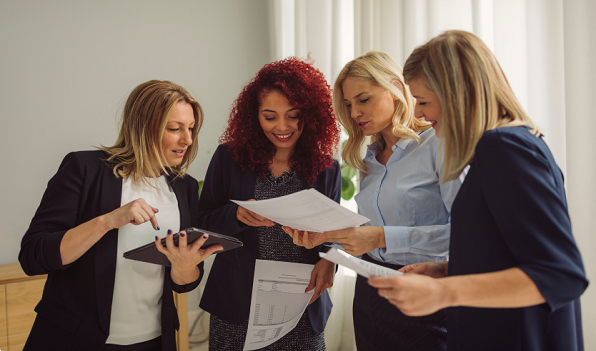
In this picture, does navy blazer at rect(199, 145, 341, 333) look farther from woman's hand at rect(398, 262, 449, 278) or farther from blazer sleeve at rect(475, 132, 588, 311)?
blazer sleeve at rect(475, 132, 588, 311)

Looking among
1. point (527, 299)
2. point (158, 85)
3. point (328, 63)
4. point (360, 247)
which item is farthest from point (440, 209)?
point (328, 63)

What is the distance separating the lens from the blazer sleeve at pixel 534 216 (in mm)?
646

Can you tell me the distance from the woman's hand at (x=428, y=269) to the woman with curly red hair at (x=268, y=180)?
50 centimetres

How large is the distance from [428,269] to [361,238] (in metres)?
0.21

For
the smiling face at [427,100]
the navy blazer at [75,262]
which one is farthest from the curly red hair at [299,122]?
the smiling face at [427,100]

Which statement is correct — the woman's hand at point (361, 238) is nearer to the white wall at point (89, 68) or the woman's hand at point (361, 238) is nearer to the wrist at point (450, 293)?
the wrist at point (450, 293)

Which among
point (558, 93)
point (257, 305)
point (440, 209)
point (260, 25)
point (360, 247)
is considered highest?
point (260, 25)

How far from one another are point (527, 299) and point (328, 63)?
2.56m

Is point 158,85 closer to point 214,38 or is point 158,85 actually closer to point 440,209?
point 440,209

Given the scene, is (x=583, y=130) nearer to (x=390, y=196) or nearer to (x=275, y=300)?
(x=390, y=196)

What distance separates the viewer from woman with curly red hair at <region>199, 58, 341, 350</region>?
1512 mm

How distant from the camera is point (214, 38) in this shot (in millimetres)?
3549

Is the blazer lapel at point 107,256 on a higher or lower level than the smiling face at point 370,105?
lower

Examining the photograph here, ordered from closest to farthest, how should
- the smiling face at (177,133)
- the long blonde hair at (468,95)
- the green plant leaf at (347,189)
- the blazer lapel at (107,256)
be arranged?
the long blonde hair at (468,95) < the blazer lapel at (107,256) < the smiling face at (177,133) < the green plant leaf at (347,189)
